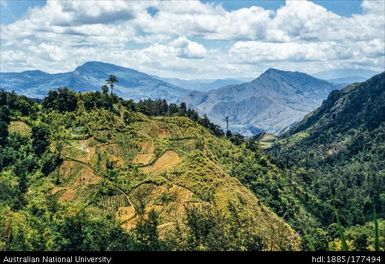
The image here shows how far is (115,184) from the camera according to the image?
106188 millimetres

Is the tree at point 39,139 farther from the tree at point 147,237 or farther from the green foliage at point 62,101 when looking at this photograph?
the tree at point 147,237

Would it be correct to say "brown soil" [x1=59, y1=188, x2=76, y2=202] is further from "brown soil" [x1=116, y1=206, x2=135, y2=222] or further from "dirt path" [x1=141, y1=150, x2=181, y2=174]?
"dirt path" [x1=141, y1=150, x2=181, y2=174]

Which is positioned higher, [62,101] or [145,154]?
[62,101]

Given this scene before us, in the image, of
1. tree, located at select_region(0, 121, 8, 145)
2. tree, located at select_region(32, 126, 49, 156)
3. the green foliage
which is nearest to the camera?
tree, located at select_region(32, 126, 49, 156)

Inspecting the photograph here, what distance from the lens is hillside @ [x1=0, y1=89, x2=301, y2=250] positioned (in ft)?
264

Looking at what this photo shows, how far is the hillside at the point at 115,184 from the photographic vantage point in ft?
264

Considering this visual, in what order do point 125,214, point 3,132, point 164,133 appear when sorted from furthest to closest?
point 164,133 → point 3,132 → point 125,214

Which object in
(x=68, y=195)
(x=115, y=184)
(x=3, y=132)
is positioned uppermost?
(x=3, y=132)

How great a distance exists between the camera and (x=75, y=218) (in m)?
87.0

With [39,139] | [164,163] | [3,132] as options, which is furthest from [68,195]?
[3,132]

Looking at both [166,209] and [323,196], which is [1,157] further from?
[323,196]

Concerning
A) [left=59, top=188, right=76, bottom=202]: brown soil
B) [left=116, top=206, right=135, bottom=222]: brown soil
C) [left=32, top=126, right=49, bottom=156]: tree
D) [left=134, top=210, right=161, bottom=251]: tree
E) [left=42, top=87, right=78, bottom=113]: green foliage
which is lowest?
[left=116, top=206, right=135, bottom=222]: brown soil

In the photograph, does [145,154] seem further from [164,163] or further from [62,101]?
[62,101]

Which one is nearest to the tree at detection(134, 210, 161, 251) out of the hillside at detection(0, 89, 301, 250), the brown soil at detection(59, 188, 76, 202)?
the hillside at detection(0, 89, 301, 250)
